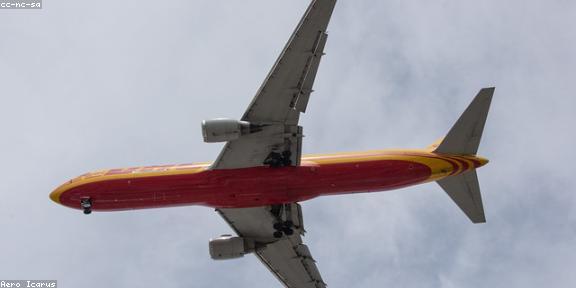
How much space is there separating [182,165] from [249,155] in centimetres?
418

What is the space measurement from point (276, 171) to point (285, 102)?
4.65 meters

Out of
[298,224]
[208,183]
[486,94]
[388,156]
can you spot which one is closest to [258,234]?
[298,224]

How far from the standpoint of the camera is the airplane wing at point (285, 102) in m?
41.7

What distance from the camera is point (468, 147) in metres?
47.6

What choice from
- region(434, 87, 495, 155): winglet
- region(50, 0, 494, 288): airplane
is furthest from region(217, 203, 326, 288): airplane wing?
region(434, 87, 495, 155): winglet

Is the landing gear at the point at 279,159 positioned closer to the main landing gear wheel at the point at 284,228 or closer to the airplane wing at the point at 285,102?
the airplane wing at the point at 285,102

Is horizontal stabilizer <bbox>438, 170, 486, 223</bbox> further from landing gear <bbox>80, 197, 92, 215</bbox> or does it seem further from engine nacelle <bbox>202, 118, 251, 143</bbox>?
landing gear <bbox>80, 197, 92, 215</bbox>

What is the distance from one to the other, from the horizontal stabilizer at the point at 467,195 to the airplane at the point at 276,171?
6 cm

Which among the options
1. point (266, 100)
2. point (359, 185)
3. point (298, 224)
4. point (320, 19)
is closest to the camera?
point (320, 19)

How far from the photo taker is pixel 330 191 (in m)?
48.3

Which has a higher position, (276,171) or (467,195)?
(276,171)

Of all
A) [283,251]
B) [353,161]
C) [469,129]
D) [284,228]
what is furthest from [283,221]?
[469,129]

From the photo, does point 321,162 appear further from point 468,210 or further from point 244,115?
point 468,210

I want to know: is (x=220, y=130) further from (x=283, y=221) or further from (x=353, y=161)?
(x=283, y=221)
